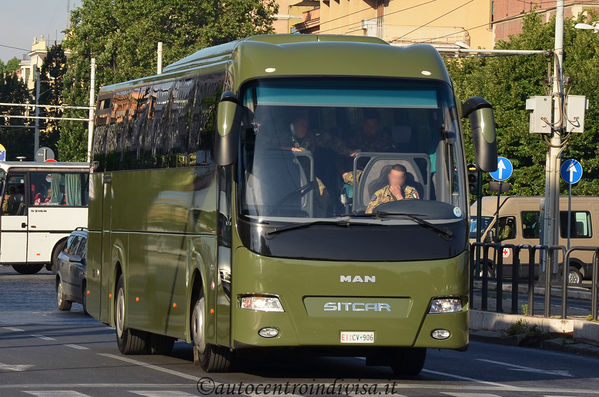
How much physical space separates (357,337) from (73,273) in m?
Result: 15.8

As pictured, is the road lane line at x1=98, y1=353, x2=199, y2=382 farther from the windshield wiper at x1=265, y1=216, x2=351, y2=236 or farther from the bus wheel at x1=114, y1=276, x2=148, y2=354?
the windshield wiper at x1=265, y1=216, x2=351, y2=236

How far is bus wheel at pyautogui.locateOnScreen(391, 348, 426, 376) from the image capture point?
1477 centimetres

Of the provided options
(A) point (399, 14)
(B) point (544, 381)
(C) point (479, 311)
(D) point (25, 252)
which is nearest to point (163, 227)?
(B) point (544, 381)

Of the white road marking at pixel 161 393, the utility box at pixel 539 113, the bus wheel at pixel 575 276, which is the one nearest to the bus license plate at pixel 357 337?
the white road marking at pixel 161 393

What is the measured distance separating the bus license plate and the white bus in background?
26836 mm

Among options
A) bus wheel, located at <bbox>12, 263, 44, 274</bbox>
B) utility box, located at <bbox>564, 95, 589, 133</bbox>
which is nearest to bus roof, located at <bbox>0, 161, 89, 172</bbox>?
bus wheel, located at <bbox>12, 263, 44, 274</bbox>

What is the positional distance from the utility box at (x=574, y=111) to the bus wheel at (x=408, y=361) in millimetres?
19993

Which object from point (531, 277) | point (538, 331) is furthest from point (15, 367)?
point (531, 277)

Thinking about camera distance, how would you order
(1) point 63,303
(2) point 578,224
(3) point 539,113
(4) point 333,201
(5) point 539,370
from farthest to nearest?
(2) point 578,224 < (3) point 539,113 < (1) point 63,303 < (5) point 539,370 < (4) point 333,201

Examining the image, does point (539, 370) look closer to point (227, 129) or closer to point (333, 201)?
point (333, 201)

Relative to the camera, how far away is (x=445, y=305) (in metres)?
13.3

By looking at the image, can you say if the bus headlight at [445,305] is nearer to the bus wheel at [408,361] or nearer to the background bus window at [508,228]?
the bus wheel at [408,361]

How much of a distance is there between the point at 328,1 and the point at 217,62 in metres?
77.9

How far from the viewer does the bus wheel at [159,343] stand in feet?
58.1
